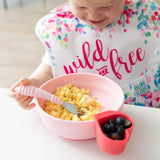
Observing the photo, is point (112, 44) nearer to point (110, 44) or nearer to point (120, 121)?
point (110, 44)

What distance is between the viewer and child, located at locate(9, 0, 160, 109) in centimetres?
96

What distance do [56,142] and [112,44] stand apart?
1.72ft

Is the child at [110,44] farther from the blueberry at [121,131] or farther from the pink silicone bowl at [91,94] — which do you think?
the blueberry at [121,131]

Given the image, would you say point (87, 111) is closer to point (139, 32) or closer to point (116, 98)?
point (116, 98)

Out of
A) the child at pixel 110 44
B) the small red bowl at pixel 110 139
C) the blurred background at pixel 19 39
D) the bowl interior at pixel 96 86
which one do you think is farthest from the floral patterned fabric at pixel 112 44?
the blurred background at pixel 19 39

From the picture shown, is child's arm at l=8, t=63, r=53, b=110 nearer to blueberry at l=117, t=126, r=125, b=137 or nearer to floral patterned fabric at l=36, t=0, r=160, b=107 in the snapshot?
floral patterned fabric at l=36, t=0, r=160, b=107

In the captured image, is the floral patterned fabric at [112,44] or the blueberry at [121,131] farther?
the floral patterned fabric at [112,44]

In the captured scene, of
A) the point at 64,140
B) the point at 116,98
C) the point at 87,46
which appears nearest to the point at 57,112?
the point at 64,140

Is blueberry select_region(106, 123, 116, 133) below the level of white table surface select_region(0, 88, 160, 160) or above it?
above

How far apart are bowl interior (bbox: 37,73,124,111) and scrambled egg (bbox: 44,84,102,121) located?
0.8 inches

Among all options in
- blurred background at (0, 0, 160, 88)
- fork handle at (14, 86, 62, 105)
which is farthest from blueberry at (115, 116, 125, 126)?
blurred background at (0, 0, 160, 88)

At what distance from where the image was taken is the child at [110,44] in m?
0.96

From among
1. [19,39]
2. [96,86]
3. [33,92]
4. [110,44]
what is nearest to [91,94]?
[96,86]

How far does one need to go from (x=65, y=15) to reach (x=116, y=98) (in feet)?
1.62
